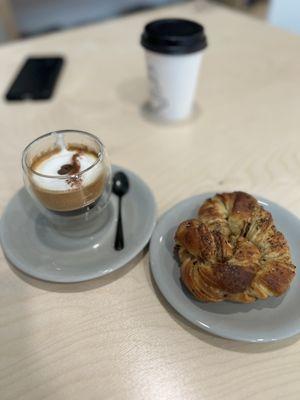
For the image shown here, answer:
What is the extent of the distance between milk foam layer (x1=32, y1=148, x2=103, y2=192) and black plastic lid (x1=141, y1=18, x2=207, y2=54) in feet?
1.03

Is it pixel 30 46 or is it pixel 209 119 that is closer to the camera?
pixel 209 119

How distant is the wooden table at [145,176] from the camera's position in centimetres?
42

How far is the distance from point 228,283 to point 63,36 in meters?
1.23

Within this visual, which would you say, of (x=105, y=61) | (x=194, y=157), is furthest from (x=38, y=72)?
(x=194, y=157)

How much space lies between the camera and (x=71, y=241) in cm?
57

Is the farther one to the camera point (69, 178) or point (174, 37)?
point (174, 37)

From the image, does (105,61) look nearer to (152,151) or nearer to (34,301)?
(152,151)

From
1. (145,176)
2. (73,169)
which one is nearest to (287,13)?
(145,176)

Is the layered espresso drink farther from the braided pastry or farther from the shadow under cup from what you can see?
the braided pastry

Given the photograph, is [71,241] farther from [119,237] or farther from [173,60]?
[173,60]

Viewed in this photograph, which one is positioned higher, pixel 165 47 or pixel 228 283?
pixel 165 47

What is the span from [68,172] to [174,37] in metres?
0.39

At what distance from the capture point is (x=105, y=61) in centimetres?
114

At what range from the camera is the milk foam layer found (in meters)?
0.52
